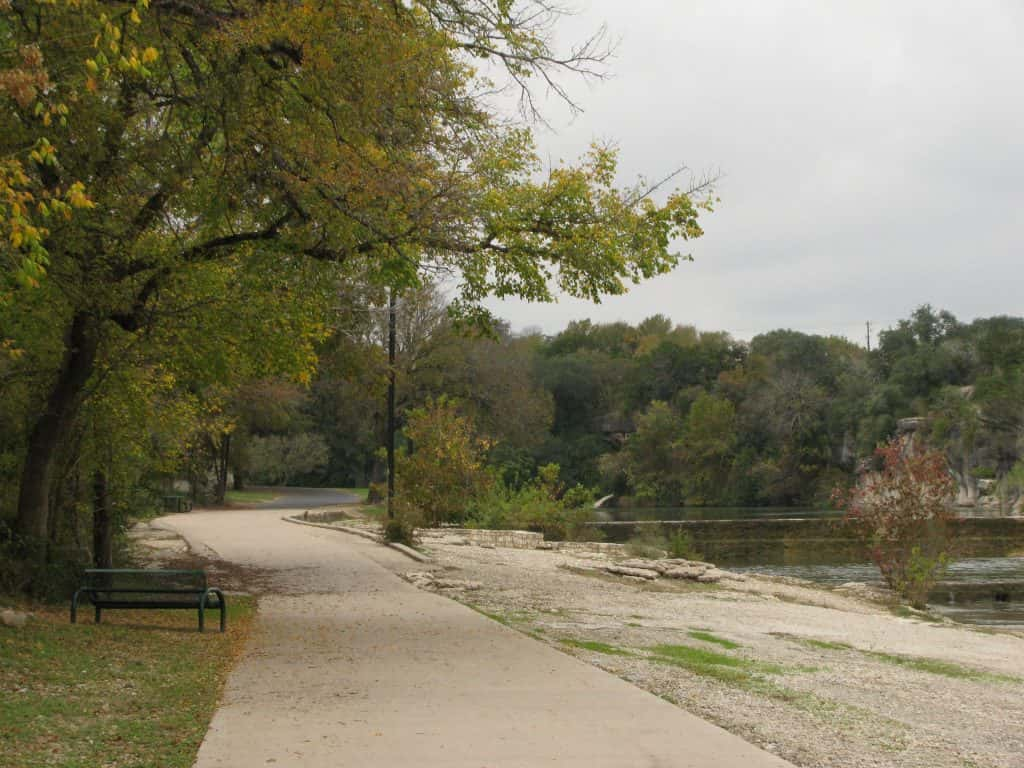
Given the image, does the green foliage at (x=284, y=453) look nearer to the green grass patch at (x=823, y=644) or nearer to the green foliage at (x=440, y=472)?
the green foliage at (x=440, y=472)

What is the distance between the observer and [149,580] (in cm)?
1201

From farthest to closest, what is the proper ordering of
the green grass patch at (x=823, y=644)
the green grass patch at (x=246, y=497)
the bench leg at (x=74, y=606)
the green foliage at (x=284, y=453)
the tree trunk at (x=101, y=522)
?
the green foliage at (x=284, y=453)
the green grass patch at (x=246, y=497)
the tree trunk at (x=101, y=522)
the green grass patch at (x=823, y=644)
the bench leg at (x=74, y=606)

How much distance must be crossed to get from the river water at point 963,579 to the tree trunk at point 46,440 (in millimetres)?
16032

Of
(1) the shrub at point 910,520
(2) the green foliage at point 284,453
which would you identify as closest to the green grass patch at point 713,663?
(1) the shrub at point 910,520

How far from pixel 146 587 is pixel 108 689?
12.9 ft

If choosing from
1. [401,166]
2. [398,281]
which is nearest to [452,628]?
[398,281]

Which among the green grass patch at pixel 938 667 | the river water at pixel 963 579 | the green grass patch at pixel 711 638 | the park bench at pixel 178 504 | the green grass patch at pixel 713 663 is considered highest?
the park bench at pixel 178 504

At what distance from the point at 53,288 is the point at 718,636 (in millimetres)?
8528

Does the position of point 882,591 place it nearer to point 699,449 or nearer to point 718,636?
point 718,636

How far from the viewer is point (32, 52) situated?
6062mm

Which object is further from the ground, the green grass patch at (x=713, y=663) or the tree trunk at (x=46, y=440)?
the tree trunk at (x=46, y=440)

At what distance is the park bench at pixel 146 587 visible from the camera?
11.4 m

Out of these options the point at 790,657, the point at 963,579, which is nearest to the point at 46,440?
the point at 790,657

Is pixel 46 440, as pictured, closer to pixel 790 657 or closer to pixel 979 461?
pixel 790 657
